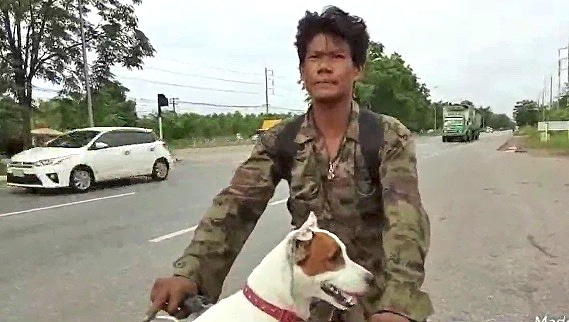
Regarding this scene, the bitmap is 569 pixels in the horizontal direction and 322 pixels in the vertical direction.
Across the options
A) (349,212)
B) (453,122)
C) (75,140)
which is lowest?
(453,122)

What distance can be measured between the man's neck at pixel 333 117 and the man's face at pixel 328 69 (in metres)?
0.02

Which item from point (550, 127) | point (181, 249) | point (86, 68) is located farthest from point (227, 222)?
point (550, 127)

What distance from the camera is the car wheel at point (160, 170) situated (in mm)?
18270

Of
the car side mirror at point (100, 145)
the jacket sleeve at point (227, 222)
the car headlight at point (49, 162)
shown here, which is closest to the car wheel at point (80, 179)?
the car headlight at point (49, 162)

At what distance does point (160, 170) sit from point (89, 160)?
9.25 ft

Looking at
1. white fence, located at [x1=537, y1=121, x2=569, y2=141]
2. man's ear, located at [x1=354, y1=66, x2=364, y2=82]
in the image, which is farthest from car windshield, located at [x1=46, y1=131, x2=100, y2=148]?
white fence, located at [x1=537, y1=121, x2=569, y2=141]

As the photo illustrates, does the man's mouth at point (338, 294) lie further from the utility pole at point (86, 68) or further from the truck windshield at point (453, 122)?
the truck windshield at point (453, 122)

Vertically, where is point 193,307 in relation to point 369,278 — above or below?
below

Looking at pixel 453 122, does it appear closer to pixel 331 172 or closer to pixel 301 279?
pixel 331 172

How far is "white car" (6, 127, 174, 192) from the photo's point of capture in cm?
1521

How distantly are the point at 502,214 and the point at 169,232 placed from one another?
16.5 ft

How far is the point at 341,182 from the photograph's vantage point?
6.43 ft

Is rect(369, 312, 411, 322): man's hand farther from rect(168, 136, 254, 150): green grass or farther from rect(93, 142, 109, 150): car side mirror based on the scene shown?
rect(168, 136, 254, 150): green grass

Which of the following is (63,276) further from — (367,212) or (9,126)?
(9,126)
